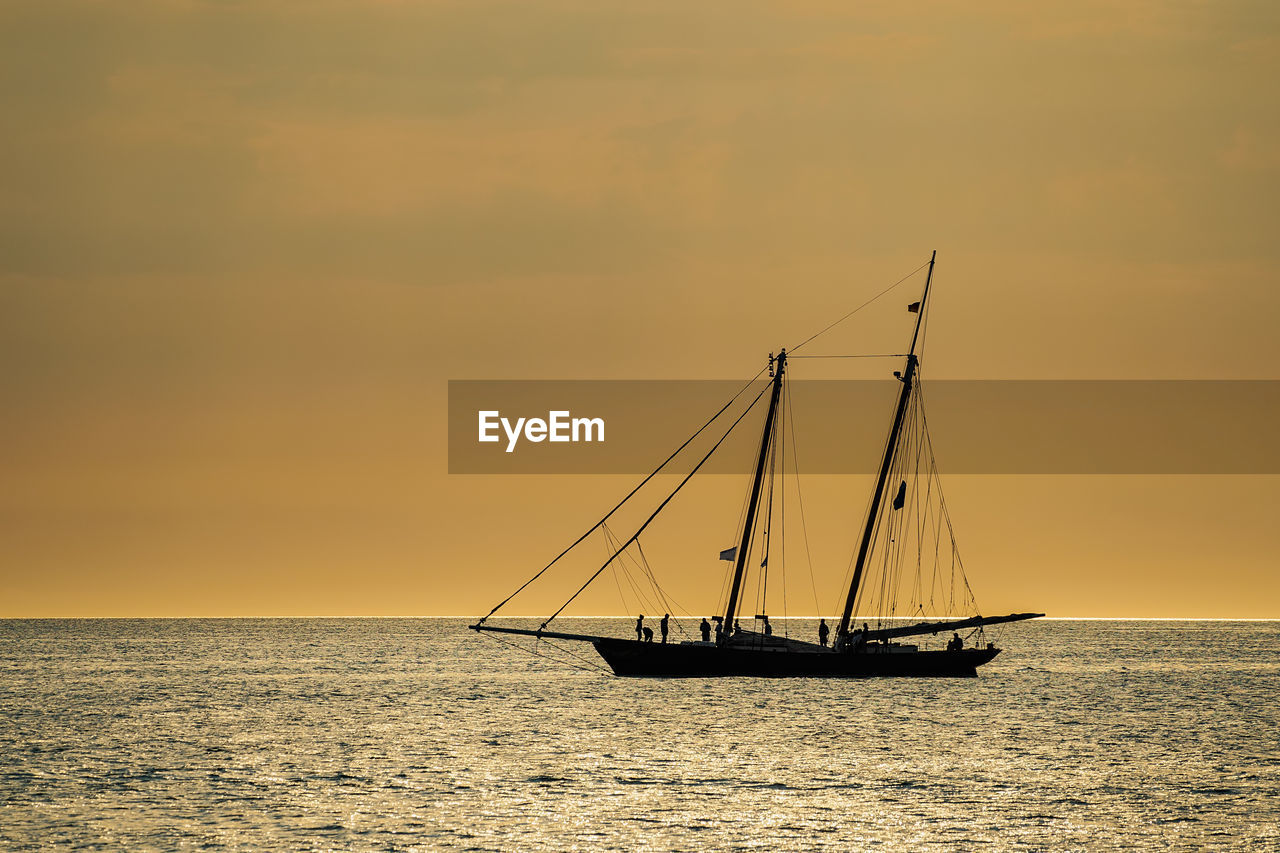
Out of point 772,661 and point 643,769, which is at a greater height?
point 772,661

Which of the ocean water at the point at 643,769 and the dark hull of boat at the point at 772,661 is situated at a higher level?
the dark hull of boat at the point at 772,661

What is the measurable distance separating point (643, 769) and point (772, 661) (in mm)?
37856

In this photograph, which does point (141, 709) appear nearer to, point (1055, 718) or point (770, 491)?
point (770, 491)

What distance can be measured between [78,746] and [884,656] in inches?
2085

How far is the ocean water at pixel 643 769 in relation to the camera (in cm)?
5469

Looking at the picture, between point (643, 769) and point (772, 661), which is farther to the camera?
point (772, 661)

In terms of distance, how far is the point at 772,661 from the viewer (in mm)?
109375

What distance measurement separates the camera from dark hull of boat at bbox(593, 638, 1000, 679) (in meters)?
109

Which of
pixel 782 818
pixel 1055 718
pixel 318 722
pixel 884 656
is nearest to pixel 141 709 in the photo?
pixel 318 722

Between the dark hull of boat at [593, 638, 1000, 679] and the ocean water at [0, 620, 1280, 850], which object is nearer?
the ocean water at [0, 620, 1280, 850]

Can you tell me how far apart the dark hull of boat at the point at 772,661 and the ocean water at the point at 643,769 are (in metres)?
2.25

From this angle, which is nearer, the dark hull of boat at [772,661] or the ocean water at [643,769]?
the ocean water at [643,769]

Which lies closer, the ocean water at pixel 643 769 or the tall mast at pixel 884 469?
the ocean water at pixel 643 769

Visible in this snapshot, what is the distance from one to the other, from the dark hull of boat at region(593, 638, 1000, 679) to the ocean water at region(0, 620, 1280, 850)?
2249mm
